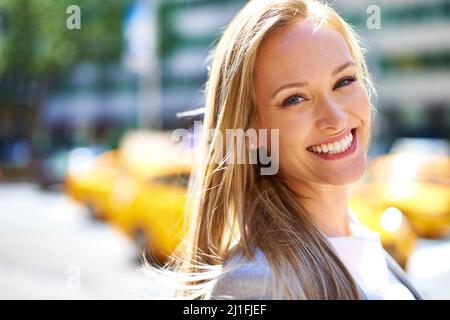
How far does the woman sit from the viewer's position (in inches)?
42.1

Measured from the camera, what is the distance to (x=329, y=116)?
3.70ft

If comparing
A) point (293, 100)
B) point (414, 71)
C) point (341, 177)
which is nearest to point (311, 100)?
point (293, 100)

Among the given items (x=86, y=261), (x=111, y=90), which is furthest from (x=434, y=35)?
(x=86, y=261)

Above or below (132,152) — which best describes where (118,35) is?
above

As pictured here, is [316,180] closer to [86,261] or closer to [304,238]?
[304,238]

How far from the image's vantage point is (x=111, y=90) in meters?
31.8

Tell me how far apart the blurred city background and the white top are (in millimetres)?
443

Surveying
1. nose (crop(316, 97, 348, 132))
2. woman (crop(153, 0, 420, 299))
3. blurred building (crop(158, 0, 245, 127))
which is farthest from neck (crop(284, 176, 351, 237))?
blurred building (crop(158, 0, 245, 127))

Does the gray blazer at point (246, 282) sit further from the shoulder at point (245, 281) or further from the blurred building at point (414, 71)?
the blurred building at point (414, 71)

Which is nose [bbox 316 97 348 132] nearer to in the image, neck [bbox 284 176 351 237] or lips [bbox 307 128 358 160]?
lips [bbox 307 128 358 160]

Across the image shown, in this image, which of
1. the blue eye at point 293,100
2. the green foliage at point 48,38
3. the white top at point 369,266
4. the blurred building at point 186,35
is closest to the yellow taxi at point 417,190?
the white top at point 369,266

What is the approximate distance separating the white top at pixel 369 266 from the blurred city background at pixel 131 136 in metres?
0.44

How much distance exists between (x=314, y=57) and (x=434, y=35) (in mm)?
25731
